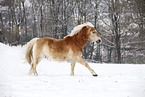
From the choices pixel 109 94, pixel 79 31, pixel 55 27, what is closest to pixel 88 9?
pixel 55 27

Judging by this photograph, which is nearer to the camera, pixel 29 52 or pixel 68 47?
pixel 68 47

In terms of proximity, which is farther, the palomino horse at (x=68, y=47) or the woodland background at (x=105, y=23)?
the woodland background at (x=105, y=23)

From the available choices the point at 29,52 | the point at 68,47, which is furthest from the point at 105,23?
the point at 29,52

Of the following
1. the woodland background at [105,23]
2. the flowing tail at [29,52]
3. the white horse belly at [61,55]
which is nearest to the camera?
the white horse belly at [61,55]

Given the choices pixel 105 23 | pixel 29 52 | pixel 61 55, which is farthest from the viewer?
pixel 105 23

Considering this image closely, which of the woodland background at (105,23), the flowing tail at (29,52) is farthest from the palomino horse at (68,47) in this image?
the woodland background at (105,23)

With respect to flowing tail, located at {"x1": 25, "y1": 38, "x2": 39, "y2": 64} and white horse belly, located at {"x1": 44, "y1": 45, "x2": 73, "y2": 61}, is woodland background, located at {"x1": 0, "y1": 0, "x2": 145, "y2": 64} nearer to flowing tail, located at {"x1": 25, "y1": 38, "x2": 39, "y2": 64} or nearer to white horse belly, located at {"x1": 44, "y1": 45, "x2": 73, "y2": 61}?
white horse belly, located at {"x1": 44, "y1": 45, "x2": 73, "y2": 61}

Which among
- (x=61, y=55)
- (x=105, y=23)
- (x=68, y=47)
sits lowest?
(x=61, y=55)

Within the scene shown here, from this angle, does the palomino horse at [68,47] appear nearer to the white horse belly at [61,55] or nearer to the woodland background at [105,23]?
the white horse belly at [61,55]

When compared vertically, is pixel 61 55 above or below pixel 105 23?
below

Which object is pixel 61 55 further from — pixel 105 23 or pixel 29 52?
pixel 105 23

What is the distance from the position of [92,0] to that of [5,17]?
1242 cm

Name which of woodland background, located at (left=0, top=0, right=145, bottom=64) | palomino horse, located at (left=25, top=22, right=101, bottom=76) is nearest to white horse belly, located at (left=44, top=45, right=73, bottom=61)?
palomino horse, located at (left=25, top=22, right=101, bottom=76)

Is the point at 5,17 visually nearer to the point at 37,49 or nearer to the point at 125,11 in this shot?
the point at 125,11
